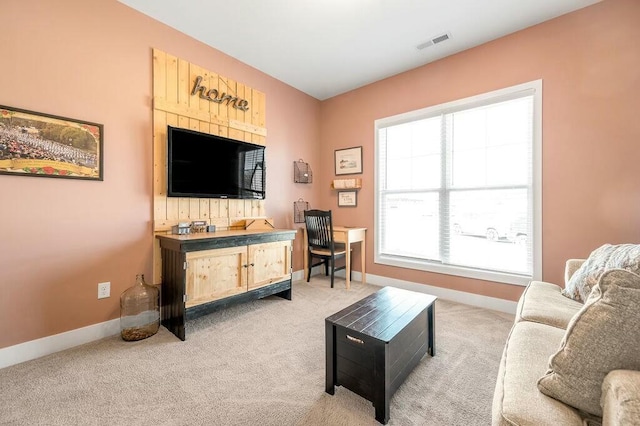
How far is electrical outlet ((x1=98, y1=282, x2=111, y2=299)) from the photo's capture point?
7.17 ft

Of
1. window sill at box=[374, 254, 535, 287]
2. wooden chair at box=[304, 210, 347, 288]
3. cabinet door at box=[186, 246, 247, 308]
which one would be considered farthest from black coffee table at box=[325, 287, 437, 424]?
wooden chair at box=[304, 210, 347, 288]

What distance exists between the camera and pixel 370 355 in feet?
4.55

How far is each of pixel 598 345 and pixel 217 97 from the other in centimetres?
340

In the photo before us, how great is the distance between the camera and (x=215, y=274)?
2.41m

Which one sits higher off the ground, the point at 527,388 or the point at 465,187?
the point at 465,187

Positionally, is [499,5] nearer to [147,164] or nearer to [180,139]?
[180,139]

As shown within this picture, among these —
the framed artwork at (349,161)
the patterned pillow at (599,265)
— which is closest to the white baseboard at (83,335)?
the patterned pillow at (599,265)

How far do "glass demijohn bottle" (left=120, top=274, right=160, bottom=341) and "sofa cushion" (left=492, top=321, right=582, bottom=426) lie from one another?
249 centimetres

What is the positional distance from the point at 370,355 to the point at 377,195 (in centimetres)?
260

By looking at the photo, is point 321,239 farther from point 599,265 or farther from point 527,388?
point 527,388

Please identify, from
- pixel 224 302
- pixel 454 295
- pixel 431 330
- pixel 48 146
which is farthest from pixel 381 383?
pixel 48 146

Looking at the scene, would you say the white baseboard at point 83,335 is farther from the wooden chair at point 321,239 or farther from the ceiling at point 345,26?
the ceiling at point 345,26

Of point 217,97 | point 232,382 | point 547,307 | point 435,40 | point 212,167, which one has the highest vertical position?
point 435,40

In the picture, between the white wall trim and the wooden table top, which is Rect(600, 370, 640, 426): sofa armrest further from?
the white wall trim
